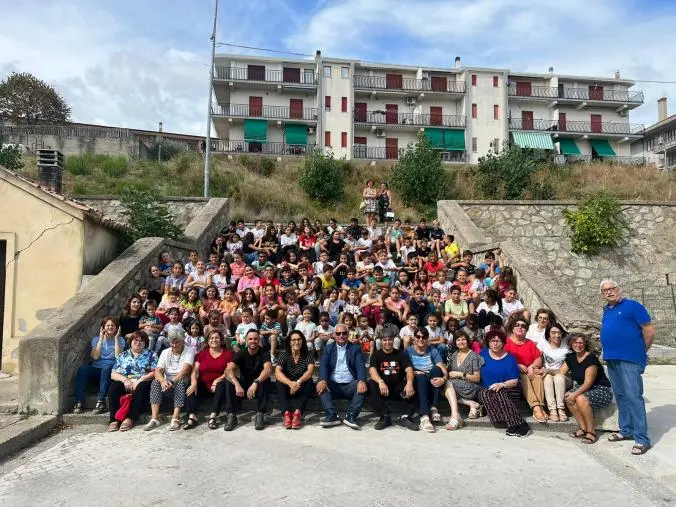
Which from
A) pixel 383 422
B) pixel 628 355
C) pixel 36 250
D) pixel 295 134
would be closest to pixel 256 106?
pixel 295 134

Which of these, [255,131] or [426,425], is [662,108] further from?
[426,425]

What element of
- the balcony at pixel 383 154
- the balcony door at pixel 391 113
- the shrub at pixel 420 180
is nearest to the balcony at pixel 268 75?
the balcony at pixel 383 154

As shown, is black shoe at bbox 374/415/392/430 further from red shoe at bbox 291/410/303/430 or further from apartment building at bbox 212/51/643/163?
apartment building at bbox 212/51/643/163

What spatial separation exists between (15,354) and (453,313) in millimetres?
6515

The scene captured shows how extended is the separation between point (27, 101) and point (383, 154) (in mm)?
26711

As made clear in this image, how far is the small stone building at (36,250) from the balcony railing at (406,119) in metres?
34.7

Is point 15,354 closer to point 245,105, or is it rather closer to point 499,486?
point 499,486

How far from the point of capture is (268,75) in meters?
39.9

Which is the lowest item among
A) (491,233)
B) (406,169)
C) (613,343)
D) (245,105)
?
(613,343)

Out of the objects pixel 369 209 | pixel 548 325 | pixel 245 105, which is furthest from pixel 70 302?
pixel 245 105

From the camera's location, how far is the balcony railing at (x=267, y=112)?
1528 inches

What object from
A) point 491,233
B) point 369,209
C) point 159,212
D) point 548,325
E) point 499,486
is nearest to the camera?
point 499,486

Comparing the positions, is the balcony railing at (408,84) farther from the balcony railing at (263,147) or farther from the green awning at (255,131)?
the green awning at (255,131)

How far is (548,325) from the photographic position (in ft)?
20.4
